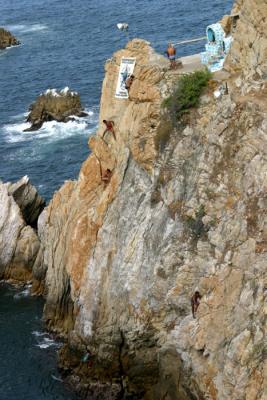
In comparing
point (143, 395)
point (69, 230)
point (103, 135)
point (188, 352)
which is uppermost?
point (103, 135)

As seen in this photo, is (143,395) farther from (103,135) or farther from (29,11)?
(29,11)

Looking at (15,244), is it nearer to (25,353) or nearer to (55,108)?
(25,353)

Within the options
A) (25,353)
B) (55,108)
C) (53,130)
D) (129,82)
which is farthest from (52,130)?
(25,353)

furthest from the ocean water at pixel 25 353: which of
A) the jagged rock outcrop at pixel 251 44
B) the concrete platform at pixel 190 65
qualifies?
the jagged rock outcrop at pixel 251 44

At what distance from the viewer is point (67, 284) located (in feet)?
173

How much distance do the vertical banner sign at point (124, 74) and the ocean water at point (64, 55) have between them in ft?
75.8

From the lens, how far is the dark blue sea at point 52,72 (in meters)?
52.3

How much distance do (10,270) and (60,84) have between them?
141 ft

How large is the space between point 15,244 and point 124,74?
1836 centimetres

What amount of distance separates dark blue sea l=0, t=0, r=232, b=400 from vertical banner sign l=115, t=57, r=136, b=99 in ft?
58.5

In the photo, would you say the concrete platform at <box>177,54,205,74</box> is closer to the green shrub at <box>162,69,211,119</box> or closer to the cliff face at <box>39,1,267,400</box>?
the cliff face at <box>39,1,267,400</box>

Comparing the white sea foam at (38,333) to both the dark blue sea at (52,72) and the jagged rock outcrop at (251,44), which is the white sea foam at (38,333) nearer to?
the dark blue sea at (52,72)

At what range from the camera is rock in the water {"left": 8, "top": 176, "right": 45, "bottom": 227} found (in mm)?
64188

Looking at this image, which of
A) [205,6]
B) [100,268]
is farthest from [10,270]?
[205,6]
